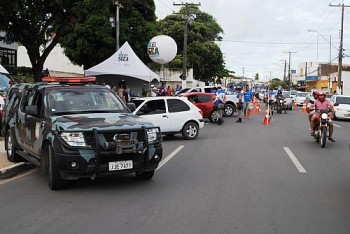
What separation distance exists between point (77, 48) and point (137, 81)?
6416mm

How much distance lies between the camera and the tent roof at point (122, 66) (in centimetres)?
2182

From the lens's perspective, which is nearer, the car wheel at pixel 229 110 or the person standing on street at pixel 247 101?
the person standing on street at pixel 247 101

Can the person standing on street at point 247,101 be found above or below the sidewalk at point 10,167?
above

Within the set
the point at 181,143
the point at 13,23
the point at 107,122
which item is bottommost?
the point at 181,143

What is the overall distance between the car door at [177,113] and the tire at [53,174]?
789 cm

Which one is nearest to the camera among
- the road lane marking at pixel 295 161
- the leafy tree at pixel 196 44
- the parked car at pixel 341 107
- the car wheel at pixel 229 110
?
the road lane marking at pixel 295 161

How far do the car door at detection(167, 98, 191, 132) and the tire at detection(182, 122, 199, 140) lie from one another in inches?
7.0

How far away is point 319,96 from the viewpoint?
46.5 ft

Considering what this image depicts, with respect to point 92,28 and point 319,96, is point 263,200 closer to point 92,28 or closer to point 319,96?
point 319,96

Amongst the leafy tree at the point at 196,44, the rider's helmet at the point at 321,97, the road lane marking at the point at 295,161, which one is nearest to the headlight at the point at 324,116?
the rider's helmet at the point at 321,97

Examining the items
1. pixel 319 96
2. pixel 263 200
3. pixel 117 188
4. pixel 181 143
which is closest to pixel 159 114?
pixel 181 143

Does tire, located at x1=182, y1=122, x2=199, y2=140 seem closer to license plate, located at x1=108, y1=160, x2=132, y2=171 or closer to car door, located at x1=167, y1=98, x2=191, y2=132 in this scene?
car door, located at x1=167, y1=98, x2=191, y2=132

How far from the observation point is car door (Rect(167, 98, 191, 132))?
15.3m

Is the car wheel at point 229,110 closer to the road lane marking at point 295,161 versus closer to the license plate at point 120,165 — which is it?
the road lane marking at point 295,161
